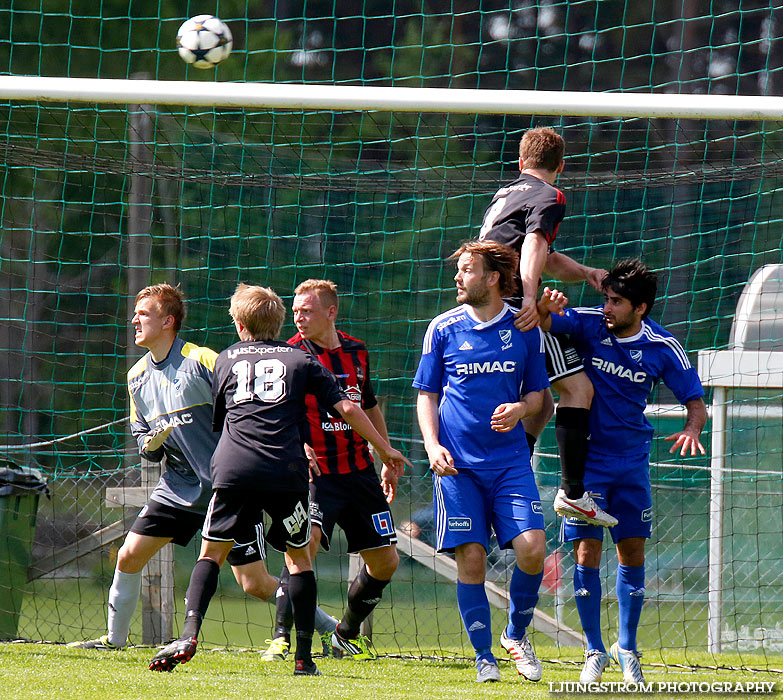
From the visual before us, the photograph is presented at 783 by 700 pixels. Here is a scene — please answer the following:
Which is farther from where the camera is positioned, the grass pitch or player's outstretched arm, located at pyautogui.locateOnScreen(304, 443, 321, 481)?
player's outstretched arm, located at pyautogui.locateOnScreen(304, 443, 321, 481)

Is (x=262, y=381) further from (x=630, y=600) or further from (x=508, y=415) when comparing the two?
(x=630, y=600)

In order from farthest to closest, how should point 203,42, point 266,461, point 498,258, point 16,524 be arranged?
point 16,524 → point 203,42 → point 498,258 → point 266,461

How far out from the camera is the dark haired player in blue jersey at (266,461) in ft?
14.2

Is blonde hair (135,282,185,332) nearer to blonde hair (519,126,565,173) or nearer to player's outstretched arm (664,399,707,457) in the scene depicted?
blonde hair (519,126,565,173)

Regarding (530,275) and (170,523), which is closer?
(530,275)

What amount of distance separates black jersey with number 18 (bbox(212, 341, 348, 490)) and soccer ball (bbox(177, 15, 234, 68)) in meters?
2.02

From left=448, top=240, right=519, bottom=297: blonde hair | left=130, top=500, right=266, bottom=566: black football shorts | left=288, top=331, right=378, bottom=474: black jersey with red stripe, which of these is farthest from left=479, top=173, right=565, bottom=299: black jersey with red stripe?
left=130, top=500, right=266, bottom=566: black football shorts

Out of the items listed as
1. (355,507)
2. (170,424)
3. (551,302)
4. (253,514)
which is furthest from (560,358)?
(170,424)

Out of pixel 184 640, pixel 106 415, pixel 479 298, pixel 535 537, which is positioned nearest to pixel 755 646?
pixel 535 537

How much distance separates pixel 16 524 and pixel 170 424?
287 centimetres

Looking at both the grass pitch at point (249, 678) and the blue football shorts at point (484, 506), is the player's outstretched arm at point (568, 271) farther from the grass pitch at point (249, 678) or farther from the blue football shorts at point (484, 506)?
the grass pitch at point (249, 678)

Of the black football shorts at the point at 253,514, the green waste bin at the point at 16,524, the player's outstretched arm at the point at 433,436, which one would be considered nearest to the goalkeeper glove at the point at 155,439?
the black football shorts at the point at 253,514

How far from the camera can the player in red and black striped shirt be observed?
17.2 feet

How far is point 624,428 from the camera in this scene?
15.9 feet
